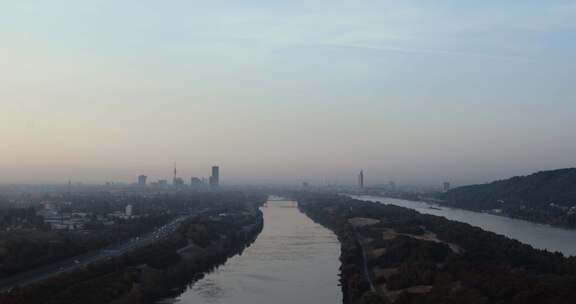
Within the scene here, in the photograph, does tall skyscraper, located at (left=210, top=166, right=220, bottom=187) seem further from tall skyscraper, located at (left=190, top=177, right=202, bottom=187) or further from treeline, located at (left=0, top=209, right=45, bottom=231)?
treeline, located at (left=0, top=209, right=45, bottom=231)

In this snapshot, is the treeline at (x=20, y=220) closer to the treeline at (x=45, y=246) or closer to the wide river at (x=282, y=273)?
the treeline at (x=45, y=246)

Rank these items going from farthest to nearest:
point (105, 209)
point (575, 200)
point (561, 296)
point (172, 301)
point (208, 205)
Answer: point (208, 205) < point (575, 200) < point (105, 209) < point (172, 301) < point (561, 296)

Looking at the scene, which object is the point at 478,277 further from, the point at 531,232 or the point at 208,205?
the point at 208,205

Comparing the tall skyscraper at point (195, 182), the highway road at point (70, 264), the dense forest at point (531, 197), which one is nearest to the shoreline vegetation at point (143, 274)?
the highway road at point (70, 264)

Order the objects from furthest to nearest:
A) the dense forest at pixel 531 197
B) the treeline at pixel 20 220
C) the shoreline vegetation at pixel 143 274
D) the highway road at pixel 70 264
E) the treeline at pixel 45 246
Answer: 1. the dense forest at pixel 531 197
2. the treeline at pixel 20 220
3. the treeline at pixel 45 246
4. the highway road at pixel 70 264
5. the shoreline vegetation at pixel 143 274

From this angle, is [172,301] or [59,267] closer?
[172,301]

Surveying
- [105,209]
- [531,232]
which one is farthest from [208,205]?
[531,232]

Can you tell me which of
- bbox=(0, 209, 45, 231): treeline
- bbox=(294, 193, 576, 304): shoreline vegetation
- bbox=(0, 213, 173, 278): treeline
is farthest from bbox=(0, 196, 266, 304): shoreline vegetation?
bbox=(0, 209, 45, 231): treeline
